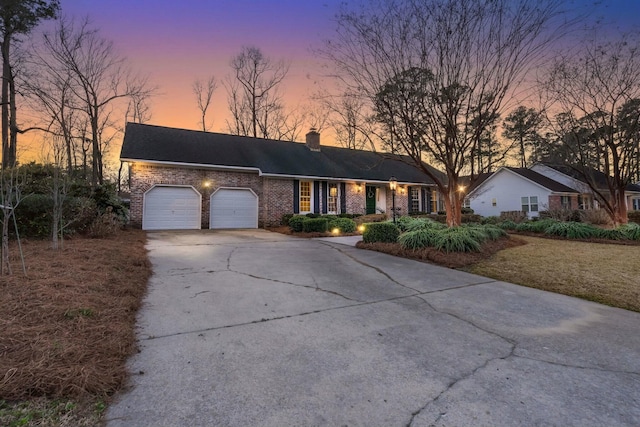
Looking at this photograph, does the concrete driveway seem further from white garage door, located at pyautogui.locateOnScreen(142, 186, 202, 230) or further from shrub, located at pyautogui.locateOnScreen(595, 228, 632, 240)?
white garage door, located at pyautogui.locateOnScreen(142, 186, 202, 230)

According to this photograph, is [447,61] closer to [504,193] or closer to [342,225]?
[342,225]

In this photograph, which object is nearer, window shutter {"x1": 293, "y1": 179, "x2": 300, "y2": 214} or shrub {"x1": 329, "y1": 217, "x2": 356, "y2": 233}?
shrub {"x1": 329, "y1": 217, "x2": 356, "y2": 233}

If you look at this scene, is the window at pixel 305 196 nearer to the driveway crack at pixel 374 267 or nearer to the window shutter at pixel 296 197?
the window shutter at pixel 296 197

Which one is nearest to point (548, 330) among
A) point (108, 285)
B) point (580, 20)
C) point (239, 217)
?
point (108, 285)

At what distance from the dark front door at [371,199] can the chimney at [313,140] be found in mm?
4513

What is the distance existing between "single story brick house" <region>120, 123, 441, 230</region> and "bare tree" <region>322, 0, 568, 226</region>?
2910 mm

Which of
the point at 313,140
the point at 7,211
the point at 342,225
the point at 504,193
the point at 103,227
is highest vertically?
the point at 313,140

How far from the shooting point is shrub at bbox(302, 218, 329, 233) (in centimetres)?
1291

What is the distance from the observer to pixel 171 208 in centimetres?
1391

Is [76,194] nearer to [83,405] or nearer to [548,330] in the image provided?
[83,405]

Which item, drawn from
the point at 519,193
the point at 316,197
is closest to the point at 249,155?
the point at 316,197

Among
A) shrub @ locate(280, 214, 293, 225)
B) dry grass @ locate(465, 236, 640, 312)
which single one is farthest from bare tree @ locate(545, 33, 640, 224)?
shrub @ locate(280, 214, 293, 225)

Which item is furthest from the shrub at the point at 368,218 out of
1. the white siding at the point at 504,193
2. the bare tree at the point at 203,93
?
the bare tree at the point at 203,93

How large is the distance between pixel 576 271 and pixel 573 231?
22.1ft
